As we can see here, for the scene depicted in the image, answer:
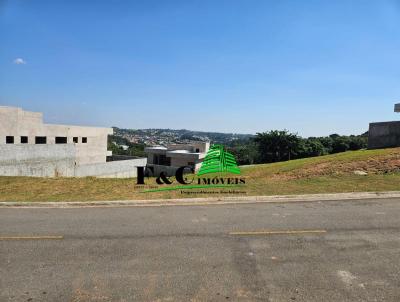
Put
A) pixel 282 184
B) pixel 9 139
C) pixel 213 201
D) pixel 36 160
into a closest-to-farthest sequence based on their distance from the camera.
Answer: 1. pixel 213 201
2. pixel 282 184
3. pixel 36 160
4. pixel 9 139

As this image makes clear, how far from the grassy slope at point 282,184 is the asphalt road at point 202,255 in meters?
2.55

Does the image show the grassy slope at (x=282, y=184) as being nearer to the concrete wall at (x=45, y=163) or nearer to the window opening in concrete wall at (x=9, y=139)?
the concrete wall at (x=45, y=163)

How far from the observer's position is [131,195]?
12.9 m

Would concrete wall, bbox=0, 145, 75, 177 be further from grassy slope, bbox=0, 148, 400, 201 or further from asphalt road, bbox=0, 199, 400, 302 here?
asphalt road, bbox=0, 199, 400, 302

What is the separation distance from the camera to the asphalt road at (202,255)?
5.23 m

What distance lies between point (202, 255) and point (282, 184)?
353 inches

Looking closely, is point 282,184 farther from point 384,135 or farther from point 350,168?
point 384,135

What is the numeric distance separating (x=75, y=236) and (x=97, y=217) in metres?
1.83

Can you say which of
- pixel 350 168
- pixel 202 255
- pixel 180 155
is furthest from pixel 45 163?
pixel 180 155

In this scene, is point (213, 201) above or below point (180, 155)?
below

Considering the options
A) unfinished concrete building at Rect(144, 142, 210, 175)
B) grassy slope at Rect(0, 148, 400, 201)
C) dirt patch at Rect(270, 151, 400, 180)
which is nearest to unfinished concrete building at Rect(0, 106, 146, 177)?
grassy slope at Rect(0, 148, 400, 201)

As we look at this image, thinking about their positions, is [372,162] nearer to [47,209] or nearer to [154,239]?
[154,239]

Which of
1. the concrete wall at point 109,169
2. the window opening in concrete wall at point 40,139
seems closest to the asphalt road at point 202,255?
the concrete wall at point 109,169

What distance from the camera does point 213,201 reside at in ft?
39.1
